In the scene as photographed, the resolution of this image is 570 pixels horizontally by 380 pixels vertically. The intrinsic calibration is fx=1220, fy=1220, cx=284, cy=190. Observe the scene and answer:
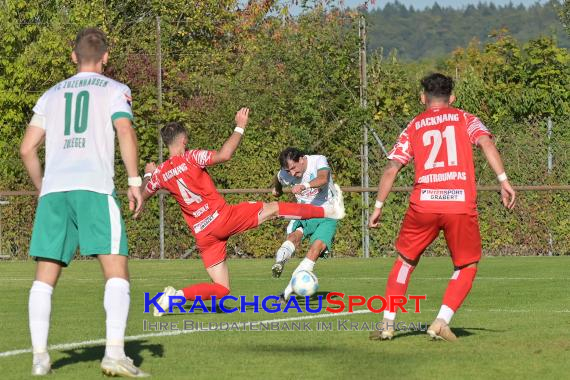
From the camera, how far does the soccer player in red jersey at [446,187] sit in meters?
9.11

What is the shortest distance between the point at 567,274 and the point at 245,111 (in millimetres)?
8271

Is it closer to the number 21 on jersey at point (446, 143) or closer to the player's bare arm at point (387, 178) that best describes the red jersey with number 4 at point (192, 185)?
the player's bare arm at point (387, 178)

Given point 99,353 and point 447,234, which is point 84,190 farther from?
point 447,234

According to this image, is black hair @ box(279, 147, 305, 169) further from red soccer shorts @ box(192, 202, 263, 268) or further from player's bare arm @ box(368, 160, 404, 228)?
player's bare arm @ box(368, 160, 404, 228)

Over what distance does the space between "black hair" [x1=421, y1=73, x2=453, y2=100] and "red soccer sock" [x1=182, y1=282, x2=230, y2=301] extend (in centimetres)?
322

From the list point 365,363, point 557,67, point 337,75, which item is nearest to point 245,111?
point 365,363

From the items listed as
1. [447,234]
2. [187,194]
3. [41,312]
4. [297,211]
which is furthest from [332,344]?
[297,211]

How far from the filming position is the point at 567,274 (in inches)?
680

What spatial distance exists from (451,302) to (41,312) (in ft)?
10.5

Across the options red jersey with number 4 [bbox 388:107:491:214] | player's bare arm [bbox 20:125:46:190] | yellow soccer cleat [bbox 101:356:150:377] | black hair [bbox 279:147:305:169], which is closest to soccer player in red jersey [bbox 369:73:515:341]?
red jersey with number 4 [bbox 388:107:491:214]

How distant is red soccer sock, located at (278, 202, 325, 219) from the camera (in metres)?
12.2

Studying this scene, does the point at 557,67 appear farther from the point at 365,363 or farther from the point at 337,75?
the point at 365,363

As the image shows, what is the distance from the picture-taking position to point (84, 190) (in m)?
7.40

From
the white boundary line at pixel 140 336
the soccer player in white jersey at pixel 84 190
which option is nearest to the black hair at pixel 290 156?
the white boundary line at pixel 140 336
